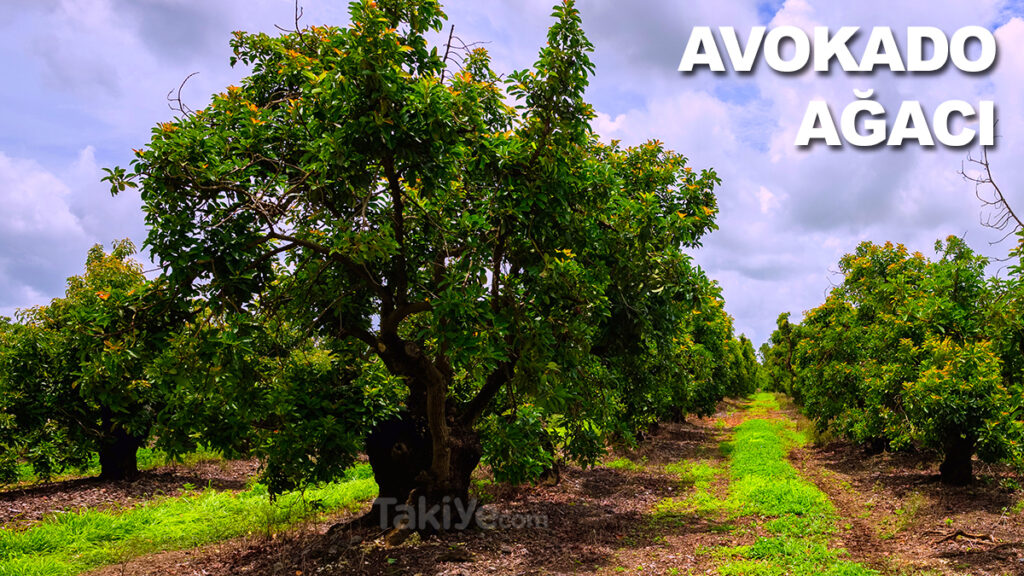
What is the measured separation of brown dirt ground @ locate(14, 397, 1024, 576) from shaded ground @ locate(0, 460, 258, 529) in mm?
283

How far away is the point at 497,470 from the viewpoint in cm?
1175

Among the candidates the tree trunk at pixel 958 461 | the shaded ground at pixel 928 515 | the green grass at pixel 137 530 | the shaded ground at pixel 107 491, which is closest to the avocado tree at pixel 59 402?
the shaded ground at pixel 107 491

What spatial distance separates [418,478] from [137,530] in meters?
7.72

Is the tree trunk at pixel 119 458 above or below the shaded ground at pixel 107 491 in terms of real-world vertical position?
above

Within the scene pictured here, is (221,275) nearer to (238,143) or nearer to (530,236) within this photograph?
(238,143)

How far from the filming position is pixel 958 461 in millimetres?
16047

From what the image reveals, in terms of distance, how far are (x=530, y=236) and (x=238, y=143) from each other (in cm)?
416

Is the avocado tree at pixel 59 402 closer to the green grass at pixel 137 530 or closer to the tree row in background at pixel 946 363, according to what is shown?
the green grass at pixel 137 530

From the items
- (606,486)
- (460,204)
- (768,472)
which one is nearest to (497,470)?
(460,204)

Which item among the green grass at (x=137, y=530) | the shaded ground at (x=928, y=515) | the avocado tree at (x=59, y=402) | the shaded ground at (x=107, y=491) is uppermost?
the avocado tree at (x=59, y=402)

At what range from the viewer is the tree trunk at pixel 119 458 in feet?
66.8

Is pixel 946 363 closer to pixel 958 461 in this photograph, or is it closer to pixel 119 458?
pixel 958 461

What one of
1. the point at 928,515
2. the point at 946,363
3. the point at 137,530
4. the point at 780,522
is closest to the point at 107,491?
the point at 137,530

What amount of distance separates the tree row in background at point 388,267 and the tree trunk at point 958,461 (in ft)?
28.3
